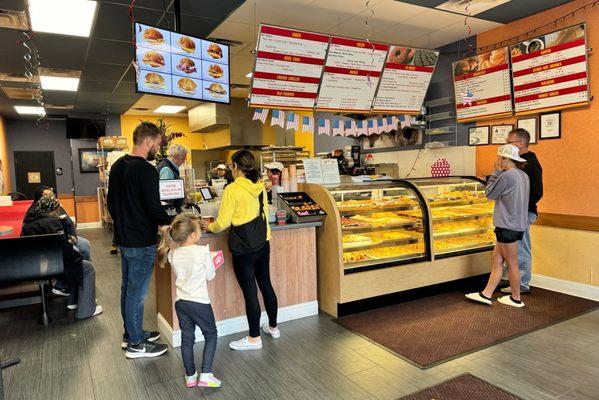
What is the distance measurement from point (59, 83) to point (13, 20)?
346cm

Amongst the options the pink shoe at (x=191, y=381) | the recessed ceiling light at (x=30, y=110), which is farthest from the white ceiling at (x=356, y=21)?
the recessed ceiling light at (x=30, y=110)

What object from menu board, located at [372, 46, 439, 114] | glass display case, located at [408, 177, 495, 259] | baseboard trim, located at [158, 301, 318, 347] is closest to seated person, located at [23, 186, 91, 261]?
baseboard trim, located at [158, 301, 318, 347]

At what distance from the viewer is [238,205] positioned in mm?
3246

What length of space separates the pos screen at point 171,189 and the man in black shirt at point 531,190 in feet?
11.9

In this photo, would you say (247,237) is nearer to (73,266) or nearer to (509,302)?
(73,266)

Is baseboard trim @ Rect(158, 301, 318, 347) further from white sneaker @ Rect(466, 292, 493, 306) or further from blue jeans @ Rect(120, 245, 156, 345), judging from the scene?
white sneaker @ Rect(466, 292, 493, 306)

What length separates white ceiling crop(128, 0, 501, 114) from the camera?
4406 mm

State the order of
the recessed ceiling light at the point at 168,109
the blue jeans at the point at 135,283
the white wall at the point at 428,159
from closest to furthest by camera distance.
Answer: the blue jeans at the point at 135,283 → the white wall at the point at 428,159 → the recessed ceiling light at the point at 168,109

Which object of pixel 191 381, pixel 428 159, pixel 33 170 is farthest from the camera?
pixel 33 170

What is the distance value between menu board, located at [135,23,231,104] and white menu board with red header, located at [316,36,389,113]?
122 cm

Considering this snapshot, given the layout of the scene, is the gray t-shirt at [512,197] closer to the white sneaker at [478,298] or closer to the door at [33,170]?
the white sneaker at [478,298]

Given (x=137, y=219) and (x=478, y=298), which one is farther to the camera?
(x=478, y=298)

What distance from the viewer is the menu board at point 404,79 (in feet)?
16.9

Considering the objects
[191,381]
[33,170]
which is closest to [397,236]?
[191,381]
